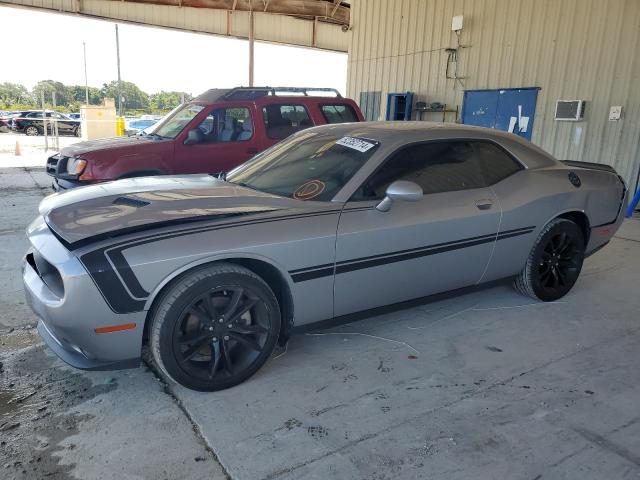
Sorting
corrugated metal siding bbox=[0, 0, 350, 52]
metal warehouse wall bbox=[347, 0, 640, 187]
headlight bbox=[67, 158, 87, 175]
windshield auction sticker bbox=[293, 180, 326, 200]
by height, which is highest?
corrugated metal siding bbox=[0, 0, 350, 52]

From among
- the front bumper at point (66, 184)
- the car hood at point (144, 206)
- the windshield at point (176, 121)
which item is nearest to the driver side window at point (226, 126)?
the windshield at point (176, 121)

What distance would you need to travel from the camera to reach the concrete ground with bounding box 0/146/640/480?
2234mm

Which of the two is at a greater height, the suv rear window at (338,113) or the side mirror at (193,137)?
the suv rear window at (338,113)

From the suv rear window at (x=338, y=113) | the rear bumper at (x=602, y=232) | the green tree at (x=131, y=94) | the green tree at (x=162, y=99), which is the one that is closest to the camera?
the rear bumper at (x=602, y=232)

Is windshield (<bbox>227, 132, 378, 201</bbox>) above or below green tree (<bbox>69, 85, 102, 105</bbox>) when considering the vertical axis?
below

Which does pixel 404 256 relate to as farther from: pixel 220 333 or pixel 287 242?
pixel 220 333

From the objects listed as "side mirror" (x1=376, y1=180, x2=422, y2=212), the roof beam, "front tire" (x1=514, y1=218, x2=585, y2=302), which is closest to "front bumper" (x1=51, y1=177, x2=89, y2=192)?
"side mirror" (x1=376, y1=180, x2=422, y2=212)

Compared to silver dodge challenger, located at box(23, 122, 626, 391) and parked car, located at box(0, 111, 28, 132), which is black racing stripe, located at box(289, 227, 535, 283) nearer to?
silver dodge challenger, located at box(23, 122, 626, 391)

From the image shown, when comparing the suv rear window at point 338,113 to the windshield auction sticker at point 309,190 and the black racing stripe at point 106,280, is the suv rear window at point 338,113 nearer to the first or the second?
the windshield auction sticker at point 309,190

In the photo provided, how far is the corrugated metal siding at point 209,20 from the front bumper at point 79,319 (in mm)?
15905

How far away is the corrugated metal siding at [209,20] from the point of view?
15508 mm

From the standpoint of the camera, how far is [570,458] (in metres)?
2.30

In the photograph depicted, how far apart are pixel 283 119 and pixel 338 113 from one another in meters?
0.94

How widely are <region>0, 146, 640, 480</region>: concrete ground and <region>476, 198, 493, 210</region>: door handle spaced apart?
91 cm
